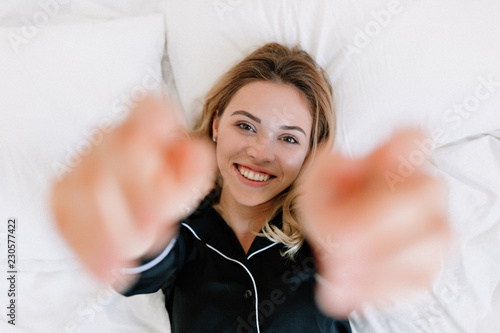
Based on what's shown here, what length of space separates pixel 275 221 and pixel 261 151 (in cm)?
20

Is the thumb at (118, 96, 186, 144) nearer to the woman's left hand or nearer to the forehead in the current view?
the forehead

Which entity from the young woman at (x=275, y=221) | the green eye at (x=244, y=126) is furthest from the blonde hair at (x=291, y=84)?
the green eye at (x=244, y=126)

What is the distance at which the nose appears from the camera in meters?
0.90

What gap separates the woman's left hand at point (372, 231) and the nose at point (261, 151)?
5.1 inches

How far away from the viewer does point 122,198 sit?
2.29ft

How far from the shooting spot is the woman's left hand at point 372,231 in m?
0.88

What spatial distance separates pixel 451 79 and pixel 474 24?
0.49 feet

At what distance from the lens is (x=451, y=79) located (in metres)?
1.04

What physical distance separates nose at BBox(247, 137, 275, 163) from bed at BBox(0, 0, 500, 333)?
→ 249 mm

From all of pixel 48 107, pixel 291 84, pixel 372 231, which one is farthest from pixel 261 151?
pixel 48 107

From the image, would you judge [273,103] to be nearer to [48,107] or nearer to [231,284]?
[231,284]

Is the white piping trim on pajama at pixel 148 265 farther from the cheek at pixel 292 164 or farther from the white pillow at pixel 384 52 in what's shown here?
the white pillow at pixel 384 52

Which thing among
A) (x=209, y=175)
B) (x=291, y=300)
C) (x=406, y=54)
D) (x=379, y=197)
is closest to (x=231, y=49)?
(x=209, y=175)

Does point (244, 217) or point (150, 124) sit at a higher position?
point (150, 124)
